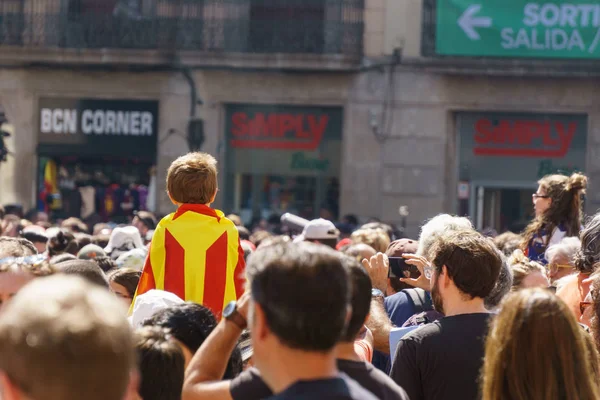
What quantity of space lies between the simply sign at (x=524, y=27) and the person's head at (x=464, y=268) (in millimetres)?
15951

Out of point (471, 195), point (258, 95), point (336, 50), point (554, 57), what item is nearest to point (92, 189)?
point (258, 95)

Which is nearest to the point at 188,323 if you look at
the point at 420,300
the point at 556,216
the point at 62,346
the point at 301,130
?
the point at 62,346

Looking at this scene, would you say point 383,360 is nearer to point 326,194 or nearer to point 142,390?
point 142,390

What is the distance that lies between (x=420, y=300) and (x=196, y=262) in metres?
1.15

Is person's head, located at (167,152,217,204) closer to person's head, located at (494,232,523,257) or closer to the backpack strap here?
the backpack strap

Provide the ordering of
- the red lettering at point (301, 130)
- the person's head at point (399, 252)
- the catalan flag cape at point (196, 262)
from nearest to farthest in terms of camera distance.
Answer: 1. the catalan flag cape at point (196, 262)
2. the person's head at point (399, 252)
3. the red lettering at point (301, 130)

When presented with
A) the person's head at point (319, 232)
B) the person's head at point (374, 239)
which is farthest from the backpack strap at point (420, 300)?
the person's head at point (374, 239)

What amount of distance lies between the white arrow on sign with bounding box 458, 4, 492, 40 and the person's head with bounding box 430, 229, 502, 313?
628 inches

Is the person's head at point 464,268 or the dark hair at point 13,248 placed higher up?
the person's head at point 464,268

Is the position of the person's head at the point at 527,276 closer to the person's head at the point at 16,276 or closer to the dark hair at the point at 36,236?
the person's head at the point at 16,276

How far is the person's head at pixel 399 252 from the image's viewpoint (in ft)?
19.8

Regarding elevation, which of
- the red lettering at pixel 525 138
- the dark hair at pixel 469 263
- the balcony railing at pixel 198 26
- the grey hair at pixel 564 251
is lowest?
the grey hair at pixel 564 251

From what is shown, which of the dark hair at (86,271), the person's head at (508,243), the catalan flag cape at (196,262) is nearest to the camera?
the dark hair at (86,271)

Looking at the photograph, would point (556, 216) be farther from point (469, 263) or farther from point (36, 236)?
point (36, 236)
